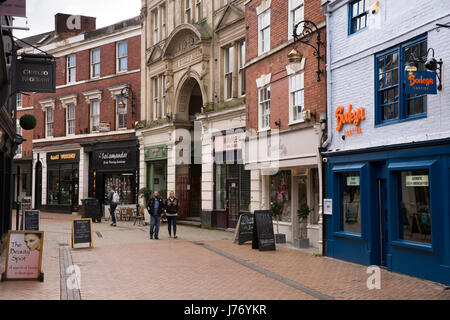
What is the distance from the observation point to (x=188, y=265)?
12.6 metres

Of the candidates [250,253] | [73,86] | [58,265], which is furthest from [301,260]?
[73,86]

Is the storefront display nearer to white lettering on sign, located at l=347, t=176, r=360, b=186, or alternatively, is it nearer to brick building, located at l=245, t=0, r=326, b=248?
brick building, located at l=245, t=0, r=326, b=248

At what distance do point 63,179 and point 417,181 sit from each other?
28.7 metres

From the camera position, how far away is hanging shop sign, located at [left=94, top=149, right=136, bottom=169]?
99.9ft

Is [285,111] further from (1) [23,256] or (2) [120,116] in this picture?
(2) [120,116]

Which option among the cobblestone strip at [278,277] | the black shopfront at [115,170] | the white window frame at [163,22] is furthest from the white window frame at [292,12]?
the black shopfront at [115,170]

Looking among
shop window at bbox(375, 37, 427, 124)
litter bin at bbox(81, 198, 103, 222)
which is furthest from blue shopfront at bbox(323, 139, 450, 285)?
litter bin at bbox(81, 198, 103, 222)

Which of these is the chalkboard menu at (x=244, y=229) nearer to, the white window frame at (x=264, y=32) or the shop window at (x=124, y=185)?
the white window frame at (x=264, y=32)

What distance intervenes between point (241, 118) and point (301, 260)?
8.52 metres

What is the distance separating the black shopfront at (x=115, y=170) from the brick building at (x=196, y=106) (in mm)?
1172

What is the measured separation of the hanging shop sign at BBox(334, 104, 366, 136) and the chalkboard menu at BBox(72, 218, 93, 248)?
8.25m

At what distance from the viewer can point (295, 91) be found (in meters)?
16.3

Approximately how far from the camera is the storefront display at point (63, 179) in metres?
34.2

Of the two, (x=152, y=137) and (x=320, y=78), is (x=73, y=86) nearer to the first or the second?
(x=152, y=137)
